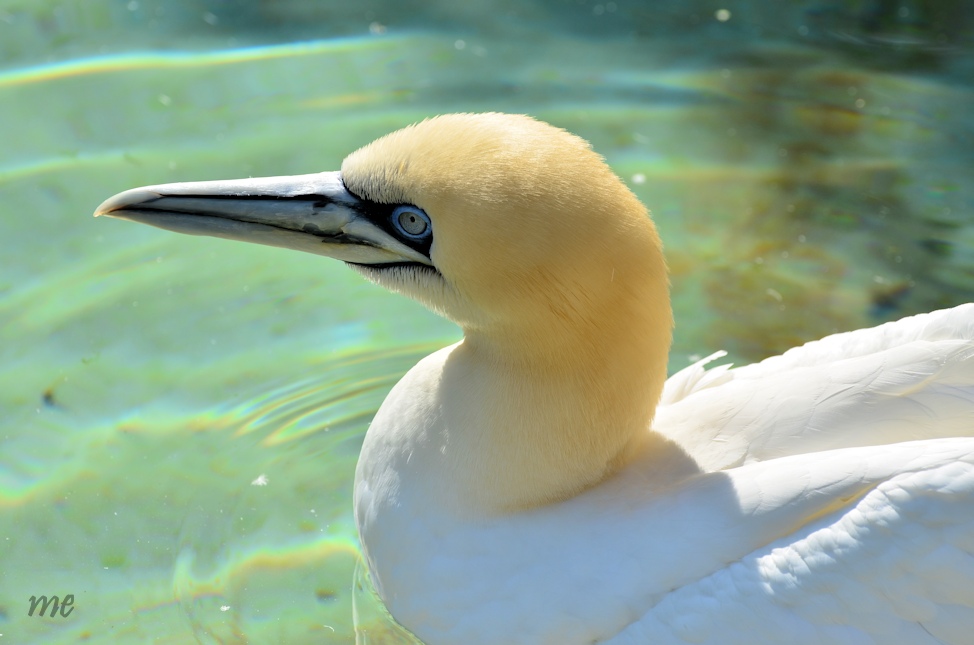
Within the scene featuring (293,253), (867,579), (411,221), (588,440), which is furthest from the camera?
(293,253)

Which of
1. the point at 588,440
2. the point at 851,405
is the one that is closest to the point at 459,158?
the point at 588,440

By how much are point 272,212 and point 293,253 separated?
6.97 feet

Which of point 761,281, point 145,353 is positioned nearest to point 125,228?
point 145,353

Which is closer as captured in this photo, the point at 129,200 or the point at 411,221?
the point at 411,221

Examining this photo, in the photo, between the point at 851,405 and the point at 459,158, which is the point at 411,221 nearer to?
the point at 459,158

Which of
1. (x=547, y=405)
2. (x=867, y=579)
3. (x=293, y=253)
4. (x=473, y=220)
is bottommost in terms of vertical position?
(x=293, y=253)

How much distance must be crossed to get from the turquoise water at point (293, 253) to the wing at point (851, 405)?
4.07ft

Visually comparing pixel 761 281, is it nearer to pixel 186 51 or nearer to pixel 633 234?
pixel 633 234

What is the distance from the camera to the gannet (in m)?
2.53

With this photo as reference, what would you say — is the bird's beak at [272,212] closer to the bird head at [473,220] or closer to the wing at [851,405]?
the bird head at [473,220]

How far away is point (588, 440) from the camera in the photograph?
2.83 meters

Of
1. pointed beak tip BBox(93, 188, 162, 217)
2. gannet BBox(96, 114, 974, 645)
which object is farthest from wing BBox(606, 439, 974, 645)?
pointed beak tip BBox(93, 188, 162, 217)

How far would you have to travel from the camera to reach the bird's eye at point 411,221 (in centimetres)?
267

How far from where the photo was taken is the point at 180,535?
11.9 feet
